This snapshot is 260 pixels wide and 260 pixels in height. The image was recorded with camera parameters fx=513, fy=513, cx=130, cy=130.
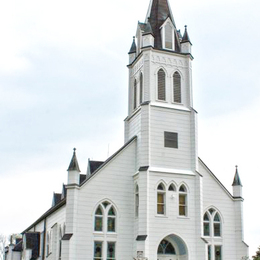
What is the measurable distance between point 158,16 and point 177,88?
6.67 m

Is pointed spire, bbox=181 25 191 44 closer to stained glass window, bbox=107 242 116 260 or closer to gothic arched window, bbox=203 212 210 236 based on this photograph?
gothic arched window, bbox=203 212 210 236

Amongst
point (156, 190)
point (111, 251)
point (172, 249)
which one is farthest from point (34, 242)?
point (156, 190)

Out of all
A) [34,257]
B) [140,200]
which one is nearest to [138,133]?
[140,200]

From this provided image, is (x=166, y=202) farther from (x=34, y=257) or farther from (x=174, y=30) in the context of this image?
(x=34, y=257)

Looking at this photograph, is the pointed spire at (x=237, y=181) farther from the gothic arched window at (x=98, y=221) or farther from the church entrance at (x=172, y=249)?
the gothic arched window at (x=98, y=221)

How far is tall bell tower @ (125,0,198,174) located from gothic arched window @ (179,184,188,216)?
1.29 metres

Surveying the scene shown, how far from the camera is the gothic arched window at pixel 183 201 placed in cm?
3753

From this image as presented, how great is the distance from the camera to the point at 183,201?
37.9m

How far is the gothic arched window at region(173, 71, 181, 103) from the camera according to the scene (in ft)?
132

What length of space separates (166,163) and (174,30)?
38.0ft

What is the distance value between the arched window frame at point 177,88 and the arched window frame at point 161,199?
7.07 m

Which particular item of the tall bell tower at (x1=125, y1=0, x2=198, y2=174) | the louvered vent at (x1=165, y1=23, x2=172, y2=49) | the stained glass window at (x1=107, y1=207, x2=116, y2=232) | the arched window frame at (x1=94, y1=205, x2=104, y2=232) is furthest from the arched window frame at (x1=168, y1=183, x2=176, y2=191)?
the louvered vent at (x1=165, y1=23, x2=172, y2=49)

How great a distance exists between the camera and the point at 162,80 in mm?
40188

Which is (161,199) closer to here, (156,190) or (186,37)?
(156,190)
